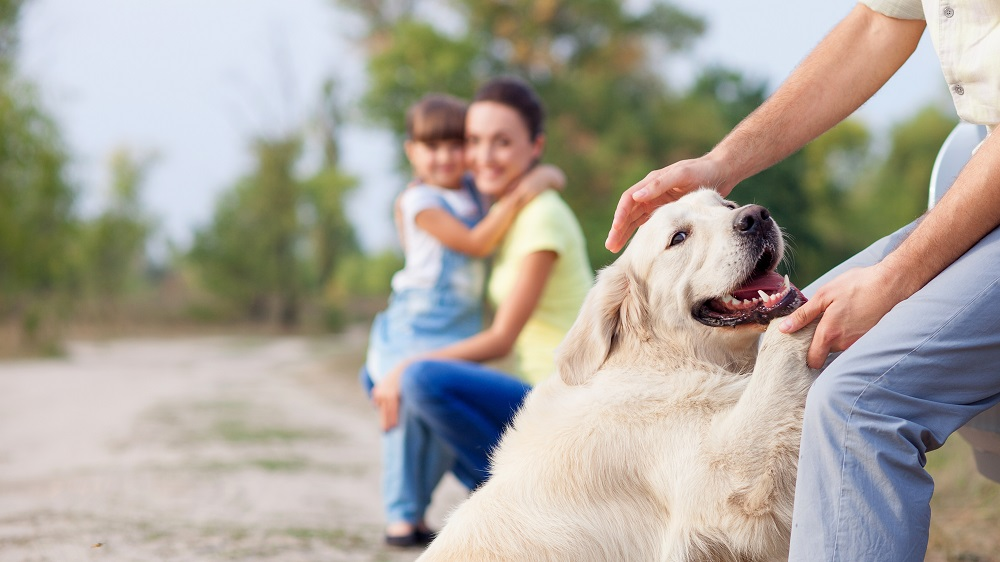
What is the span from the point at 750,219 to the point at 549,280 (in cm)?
200

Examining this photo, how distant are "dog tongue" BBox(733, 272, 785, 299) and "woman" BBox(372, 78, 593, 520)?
1.76 metres

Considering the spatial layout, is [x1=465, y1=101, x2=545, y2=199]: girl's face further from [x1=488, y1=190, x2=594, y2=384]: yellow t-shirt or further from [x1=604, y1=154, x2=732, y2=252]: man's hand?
[x1=604, y1=154, x2=732, y2=252]: man's hand

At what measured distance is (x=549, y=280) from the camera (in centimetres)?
499

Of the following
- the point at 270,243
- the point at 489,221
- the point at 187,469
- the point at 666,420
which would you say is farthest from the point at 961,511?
the point at 270,243

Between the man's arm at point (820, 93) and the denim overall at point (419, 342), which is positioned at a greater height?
the man's arm at point (820, 93)

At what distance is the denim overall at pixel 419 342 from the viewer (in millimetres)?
5227

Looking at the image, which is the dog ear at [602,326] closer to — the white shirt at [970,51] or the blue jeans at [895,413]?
the blue jeans at [895,413]

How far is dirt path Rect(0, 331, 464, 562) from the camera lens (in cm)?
505

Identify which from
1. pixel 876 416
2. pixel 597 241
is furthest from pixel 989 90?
pixel 597 241

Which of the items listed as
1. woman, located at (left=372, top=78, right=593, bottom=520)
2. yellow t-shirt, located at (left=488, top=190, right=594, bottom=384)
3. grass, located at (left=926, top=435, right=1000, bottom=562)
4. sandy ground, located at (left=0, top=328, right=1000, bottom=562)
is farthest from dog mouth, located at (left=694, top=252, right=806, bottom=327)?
sandy ground, located at (left=0, top=328, right=1000, bottom=562)

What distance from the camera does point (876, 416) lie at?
221 centimetres

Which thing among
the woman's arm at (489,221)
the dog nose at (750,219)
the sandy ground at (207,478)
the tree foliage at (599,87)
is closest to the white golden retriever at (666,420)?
the dog nose at (750,219)

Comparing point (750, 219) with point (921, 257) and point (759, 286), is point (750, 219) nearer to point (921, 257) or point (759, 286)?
point (759, 286)

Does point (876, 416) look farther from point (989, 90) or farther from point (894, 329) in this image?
point (989, 90)
